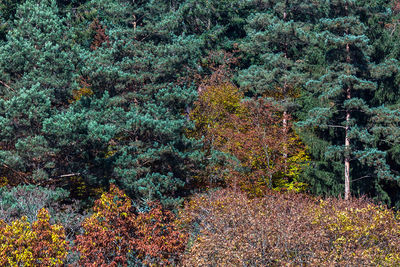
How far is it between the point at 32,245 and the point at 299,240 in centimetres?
541

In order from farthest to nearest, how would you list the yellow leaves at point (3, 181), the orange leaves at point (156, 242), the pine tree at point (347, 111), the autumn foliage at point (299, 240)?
the pine tree at point (347, 111), the yellow leaves at point (3, 181), the orange leaves at point (156, 242), the autumn foliage at point (299, 240)

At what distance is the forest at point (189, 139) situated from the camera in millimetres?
11016

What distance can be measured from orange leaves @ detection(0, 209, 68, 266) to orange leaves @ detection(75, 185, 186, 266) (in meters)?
0.64

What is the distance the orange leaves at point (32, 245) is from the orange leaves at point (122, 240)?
25.0 inches

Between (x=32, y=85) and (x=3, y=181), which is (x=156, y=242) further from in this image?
(x=3, y=181)

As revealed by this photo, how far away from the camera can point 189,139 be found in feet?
70.1

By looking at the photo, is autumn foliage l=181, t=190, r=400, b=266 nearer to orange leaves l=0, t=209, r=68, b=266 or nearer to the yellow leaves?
orange leaves l=0, t=209, r=68, b=266

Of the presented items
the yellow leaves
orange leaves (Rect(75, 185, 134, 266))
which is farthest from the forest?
the yellow leaves

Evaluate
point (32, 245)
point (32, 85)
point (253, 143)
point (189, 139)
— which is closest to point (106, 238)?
point (32, 245)

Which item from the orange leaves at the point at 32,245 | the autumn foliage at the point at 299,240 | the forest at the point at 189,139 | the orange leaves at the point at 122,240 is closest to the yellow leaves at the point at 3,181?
the forest at the point at 189,139

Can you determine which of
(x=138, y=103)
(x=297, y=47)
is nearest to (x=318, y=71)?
(x=297, y=47)

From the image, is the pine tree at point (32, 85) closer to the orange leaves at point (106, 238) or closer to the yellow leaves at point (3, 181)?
the yellow leaves at point (3, 181)

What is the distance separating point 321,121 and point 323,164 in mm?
2159

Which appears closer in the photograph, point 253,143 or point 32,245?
point 32,245
